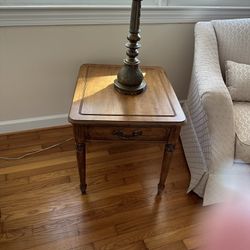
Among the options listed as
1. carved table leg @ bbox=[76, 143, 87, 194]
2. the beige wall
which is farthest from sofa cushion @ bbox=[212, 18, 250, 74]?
carved table leg @ bbox=[76, 143, 87, 194]

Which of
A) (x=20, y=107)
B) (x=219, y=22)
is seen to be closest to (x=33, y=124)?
(x=20, y=107)

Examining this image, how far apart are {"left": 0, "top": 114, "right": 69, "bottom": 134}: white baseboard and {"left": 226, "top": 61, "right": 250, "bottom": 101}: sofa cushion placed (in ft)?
3.58

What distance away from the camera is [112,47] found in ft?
5.36

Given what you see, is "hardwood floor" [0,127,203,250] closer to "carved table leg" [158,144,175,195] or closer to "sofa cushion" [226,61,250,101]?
"carved table leg" [158,144,175,195]

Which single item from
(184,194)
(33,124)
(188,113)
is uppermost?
(188,113)

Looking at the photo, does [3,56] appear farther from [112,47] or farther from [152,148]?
[152,148]

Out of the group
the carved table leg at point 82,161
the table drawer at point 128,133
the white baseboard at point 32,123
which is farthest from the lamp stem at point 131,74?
the white baseboard at point 32,123

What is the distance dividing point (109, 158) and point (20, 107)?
0.66m

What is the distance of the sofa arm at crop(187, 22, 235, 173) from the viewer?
1.18 meters

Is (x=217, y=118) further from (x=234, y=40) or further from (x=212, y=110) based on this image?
(x=234, y=40)

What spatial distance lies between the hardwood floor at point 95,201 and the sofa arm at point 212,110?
302 mm

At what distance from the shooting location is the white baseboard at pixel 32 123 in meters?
1.74

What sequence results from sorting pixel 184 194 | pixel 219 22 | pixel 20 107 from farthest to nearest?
pixel 20 107, pixel 219 22, pixel 184 194

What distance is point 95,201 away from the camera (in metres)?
1.38
